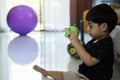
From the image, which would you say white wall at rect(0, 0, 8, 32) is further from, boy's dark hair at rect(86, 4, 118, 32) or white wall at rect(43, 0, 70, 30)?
boy's dark hair at rect(86, 4, 118, 32)

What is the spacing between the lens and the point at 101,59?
1.52 metres

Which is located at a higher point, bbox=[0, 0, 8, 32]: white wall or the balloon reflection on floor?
bbox=[0, 0, 8, 32]: white wall

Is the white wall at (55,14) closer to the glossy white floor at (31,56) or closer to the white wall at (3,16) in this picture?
the glossy white floor at (31,56)

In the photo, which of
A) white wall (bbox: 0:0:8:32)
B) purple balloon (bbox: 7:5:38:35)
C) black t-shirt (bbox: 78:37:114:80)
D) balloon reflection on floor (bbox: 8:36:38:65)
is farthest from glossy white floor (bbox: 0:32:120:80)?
white wall (bbox: 0:0:8:32)

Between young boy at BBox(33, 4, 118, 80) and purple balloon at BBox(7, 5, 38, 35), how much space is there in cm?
212

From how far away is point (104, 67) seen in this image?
1568mm

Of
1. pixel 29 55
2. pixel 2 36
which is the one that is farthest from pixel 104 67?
pixel 2 36

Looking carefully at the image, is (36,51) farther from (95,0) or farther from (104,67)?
(95,0)

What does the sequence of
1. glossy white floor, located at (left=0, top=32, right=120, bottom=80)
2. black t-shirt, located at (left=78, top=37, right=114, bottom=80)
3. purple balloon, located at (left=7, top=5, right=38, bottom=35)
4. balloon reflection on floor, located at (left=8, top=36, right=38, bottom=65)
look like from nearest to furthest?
black t-shirt, located at (left=78, top=37, right=114, bottom=80) < glossy white floor, located at (left=0, top=32, right=120, bottom=80) < balloon reflection on floor, located at (left=8, top=36, right=38, bottom=65) < purple balloon, located at (left=7, top=5, right=38, bottom=35)

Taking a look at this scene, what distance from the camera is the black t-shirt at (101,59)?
5.01 feet

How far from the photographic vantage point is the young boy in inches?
60.3

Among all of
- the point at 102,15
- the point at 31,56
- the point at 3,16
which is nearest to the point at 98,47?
the point at 102,15

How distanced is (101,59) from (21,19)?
226cm

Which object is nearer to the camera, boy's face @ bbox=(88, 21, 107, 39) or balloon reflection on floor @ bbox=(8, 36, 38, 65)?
boy's face @ bbox=(88, 21, 107, 39)
